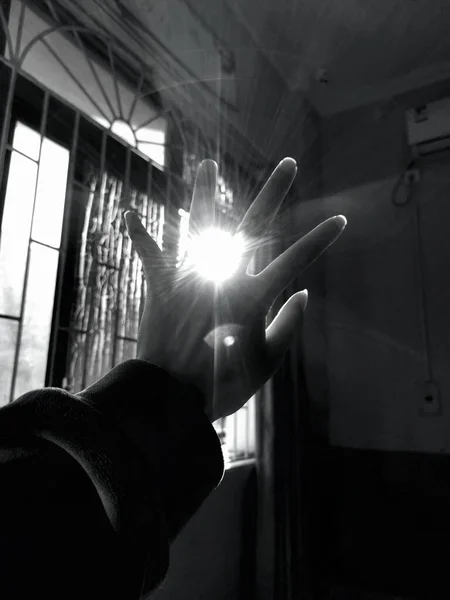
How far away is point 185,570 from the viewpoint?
4.53 ft

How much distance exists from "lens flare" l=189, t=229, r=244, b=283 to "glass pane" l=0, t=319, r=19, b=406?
0.71 metres

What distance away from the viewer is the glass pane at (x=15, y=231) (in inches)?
42.2

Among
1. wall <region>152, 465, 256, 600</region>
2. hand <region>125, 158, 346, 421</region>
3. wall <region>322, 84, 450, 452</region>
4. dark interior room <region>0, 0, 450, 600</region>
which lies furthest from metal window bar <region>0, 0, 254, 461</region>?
wall <region>322, 84, 450, 452</region>

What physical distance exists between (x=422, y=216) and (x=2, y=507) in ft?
7.86

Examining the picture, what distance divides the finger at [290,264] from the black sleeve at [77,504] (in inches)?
8.5

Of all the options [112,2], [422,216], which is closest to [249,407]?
[422,216]

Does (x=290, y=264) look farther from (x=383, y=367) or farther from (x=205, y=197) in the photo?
(x=383, y=367)

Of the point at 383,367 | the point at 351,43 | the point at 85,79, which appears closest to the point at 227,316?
the point at 85,79

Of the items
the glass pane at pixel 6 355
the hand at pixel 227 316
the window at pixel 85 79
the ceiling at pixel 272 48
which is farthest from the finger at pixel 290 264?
the ceiling at pixel 272 48

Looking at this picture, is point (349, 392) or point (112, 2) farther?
point (349, 392)

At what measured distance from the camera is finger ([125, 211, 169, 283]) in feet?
1.50

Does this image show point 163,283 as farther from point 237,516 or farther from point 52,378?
point 237,516

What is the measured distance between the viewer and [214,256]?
54cm

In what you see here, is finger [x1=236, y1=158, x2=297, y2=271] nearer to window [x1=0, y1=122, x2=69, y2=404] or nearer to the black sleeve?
the black sleeve
